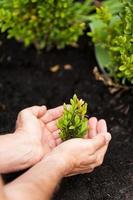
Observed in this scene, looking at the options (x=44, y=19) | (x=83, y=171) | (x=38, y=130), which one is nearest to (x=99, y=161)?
(x=83, y=171)

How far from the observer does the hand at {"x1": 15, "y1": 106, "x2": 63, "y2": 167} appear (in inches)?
106

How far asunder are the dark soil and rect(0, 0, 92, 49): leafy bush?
5.7 inches

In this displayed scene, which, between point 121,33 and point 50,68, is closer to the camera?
point 121,33

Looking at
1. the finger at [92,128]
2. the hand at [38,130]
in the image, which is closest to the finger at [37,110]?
the hand at [38,130]

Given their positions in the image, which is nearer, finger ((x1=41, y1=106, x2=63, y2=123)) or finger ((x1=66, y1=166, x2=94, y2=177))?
finger ((x1=66, y1=166, x2=94, y2=177))

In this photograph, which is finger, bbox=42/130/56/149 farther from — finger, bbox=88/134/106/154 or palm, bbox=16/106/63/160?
finger, bbox=88/134/106/154

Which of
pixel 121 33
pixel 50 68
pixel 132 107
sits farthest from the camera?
pixel 50 68

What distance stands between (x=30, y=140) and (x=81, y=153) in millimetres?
303

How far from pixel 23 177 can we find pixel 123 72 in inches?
36.8

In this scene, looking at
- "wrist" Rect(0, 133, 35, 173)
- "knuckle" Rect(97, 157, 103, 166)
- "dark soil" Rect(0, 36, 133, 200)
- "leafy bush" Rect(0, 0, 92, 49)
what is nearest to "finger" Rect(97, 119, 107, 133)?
"knuckle" Rect(97, 157, 103, 166)

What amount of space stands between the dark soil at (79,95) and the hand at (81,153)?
145mm

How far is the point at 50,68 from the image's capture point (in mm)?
3582

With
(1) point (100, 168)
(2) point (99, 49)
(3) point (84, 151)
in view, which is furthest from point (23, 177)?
(2) point (99, 49)

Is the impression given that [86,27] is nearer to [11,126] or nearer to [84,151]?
[11,126]
